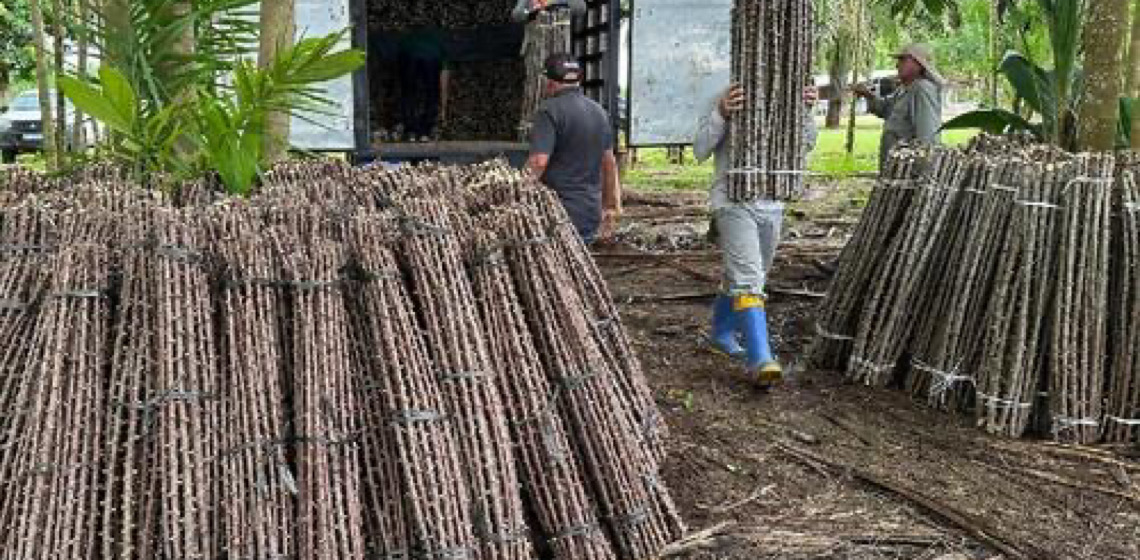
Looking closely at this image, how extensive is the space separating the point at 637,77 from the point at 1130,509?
22.0 feet

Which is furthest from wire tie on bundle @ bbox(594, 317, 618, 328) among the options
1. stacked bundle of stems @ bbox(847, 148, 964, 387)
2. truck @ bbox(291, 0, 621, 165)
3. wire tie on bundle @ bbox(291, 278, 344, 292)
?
truck @ bbox(291, 0, 621, 165)

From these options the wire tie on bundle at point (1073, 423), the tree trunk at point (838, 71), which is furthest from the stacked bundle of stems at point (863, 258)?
the tree trunk at point (838, 71)

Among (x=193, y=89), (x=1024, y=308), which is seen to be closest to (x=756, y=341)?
(x=1024, y=308)

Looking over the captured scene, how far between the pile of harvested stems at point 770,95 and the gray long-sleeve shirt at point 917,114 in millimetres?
2903

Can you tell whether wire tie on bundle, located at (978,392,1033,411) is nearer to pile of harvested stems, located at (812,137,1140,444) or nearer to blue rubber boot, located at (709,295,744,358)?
pile of harvested stems, located at (812,137,1140,444)

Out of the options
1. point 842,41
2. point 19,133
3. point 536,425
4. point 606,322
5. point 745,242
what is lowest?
point 536,425

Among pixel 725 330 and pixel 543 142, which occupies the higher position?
pixel 543 142

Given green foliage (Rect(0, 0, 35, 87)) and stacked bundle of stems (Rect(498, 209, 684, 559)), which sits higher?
green foliage (Rect(0, 0, 35, 87))

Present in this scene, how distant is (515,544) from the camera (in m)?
3.29

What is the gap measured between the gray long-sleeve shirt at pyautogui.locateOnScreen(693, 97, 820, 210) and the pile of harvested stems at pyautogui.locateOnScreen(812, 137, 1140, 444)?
0.76 metres

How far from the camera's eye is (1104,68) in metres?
5.84

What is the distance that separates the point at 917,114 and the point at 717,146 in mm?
3237

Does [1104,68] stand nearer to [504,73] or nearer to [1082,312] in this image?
[1082,312]

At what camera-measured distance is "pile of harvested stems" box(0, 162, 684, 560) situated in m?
2.97
